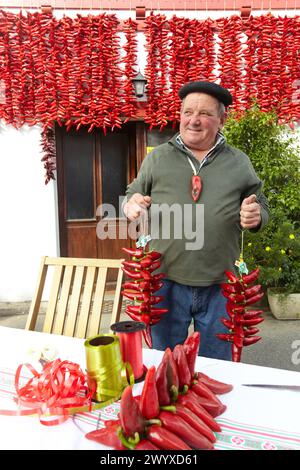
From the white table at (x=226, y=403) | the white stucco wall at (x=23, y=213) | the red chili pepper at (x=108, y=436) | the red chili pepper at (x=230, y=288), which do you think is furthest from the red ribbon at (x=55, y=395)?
the white stucco wall at (x=23, y=213)

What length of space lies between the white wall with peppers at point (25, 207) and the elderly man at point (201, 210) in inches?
117

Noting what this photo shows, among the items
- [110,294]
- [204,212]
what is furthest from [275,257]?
[204,212]

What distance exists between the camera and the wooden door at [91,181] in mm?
4629

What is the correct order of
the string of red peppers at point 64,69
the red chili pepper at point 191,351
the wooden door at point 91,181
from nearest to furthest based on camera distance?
the red chili pepper at point 191,351 → the string of red peppers at point 64,69 → the wooden door at point 91,181

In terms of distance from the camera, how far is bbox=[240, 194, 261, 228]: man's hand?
1493 mm

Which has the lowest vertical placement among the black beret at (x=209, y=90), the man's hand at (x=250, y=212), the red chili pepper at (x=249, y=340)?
the red chili pepper at (x=249, y=340)

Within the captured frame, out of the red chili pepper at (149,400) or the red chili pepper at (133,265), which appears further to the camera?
the red chili pepper at (133,265)

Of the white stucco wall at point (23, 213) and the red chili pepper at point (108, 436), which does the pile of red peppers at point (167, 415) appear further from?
the white stucco wall at point (23, 213)

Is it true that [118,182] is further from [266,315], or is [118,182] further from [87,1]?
[266,315]

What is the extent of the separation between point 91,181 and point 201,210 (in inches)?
124

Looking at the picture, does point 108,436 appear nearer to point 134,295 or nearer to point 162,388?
point 162,388

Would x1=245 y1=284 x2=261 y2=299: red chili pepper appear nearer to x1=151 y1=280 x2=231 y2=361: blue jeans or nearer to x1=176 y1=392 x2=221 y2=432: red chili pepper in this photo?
x1=151 y1=280 x2=231 y2=361: blue jeans

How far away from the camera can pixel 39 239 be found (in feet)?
15.0

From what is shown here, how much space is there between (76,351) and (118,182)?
3.55 meters
